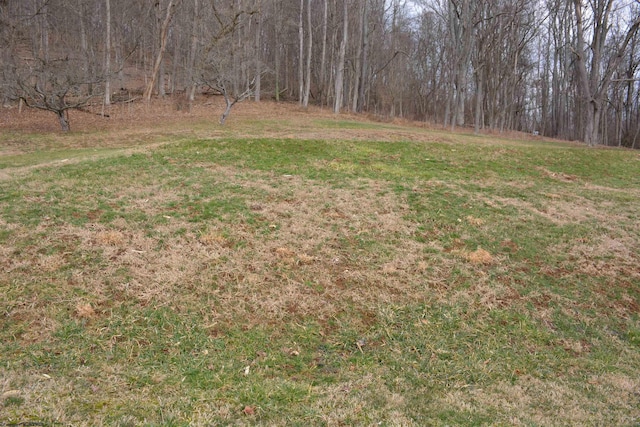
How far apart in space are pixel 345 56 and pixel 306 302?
31161mm

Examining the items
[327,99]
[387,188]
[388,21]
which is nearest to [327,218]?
[387,188]

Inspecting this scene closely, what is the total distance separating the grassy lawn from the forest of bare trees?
431 inches

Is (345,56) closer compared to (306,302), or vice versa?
(306,302)

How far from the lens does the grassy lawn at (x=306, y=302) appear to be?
2.94 m

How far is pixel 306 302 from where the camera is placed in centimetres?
424

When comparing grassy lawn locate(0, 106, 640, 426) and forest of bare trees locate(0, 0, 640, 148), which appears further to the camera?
forest of bare trees locate(0, 0, 640, 148)

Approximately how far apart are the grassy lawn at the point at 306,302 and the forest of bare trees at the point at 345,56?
10.9 m

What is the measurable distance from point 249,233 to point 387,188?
337cm

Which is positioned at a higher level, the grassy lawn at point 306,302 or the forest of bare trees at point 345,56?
the forest of bare trees at point 345,56

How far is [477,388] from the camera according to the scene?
3268mm

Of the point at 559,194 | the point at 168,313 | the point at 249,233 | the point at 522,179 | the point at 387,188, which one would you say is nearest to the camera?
the point at 168,313

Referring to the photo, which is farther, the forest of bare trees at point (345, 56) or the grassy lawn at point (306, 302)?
the forest of bare trees at point (345, 56)

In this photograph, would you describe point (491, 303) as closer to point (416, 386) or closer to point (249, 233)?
point (416, 386)

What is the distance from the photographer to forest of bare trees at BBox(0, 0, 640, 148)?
18969mm
